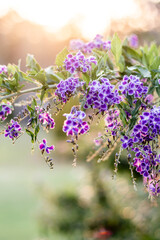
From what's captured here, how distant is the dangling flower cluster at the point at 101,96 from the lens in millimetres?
1854

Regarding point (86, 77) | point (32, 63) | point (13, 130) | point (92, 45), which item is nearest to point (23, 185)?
point (92, 45)

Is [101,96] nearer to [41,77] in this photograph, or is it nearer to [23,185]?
[41,77]

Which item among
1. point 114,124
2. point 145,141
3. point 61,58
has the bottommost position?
point 145,141

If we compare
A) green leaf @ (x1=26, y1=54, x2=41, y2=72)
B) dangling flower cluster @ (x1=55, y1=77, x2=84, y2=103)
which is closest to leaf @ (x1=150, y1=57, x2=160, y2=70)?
dangling flower cluster @ (x1=55, y1=77, x2=84, y2=103)

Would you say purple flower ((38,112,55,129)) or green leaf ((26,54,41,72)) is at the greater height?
green leaf ((26,54,41,72))

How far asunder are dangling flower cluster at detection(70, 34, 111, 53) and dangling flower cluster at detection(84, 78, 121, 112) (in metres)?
0.85

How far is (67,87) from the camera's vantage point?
1.91 meters

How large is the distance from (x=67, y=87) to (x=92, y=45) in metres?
0.96

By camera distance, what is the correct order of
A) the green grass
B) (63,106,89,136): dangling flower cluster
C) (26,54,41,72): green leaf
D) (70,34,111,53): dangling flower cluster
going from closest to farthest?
(63,106,89,136): dangling flower cluster
(26,54,41,72): green leaf
(70,34,111,53): dangling flower cluster
the green grass

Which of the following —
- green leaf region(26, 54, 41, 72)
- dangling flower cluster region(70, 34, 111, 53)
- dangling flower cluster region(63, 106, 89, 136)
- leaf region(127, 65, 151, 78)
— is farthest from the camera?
dangling flower cluster region(70, 34, 111, 53)

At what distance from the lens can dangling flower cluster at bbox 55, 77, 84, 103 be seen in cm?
192

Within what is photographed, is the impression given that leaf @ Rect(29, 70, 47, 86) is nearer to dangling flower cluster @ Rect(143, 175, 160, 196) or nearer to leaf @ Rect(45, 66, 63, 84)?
leaf @ Rect(45, 66, 63, 84)

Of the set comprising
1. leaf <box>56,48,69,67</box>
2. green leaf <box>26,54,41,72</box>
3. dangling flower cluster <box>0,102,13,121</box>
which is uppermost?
green leaf <box>26,54,41,72</box>

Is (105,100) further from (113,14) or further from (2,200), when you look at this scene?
(2,200)
